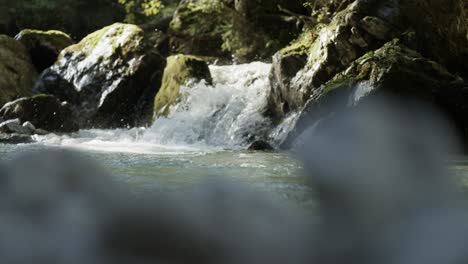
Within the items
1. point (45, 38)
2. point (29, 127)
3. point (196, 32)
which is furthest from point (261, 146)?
point (45, 38)

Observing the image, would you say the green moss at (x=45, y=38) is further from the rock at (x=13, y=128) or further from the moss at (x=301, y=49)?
the moss at (x=301, y=49)

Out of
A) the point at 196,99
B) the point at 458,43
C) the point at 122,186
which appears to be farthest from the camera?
the point at 196,99

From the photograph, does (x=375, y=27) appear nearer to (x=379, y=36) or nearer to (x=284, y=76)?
(x=379, y=36)

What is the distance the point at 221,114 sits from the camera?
38.5 feet

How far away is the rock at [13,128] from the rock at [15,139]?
479 millimetres

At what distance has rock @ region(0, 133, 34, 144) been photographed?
9.76 metres

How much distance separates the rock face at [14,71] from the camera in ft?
46.2

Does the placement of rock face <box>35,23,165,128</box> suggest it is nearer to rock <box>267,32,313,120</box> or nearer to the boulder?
rock <box>267,32,313,120</box>

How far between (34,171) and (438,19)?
25.2ft

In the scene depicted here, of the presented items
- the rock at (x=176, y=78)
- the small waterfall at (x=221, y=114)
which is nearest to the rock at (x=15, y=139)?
the small waterfall at (x=221, y=114)

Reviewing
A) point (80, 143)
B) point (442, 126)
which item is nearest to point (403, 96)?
point (442, 126)

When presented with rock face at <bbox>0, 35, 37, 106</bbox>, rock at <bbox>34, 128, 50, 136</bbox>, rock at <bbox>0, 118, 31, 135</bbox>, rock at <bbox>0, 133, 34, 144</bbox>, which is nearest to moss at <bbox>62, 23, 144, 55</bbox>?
rock face at <bbox>0, 35, 37, 106</bbox>

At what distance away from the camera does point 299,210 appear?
3.93 m

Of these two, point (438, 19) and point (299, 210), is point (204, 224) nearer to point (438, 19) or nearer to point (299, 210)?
point (299, 210)
